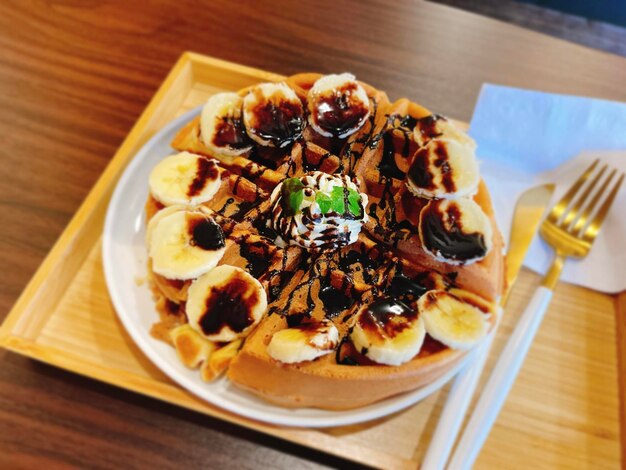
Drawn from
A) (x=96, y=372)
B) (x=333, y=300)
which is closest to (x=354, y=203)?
(x=333, y=300)

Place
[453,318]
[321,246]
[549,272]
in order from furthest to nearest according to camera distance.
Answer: [549,272] → [321,246] → [453,318]

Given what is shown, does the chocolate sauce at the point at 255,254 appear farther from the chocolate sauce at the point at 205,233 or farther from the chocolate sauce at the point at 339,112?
the chocolate sauce at the point at 339,112

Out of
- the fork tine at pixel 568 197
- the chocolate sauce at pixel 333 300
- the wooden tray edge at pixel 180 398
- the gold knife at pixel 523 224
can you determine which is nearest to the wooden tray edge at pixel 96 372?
the wooden tray edge at pixel 180 398

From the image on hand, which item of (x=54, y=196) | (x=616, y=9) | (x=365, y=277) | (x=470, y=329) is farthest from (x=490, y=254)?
(x=616, y=9)

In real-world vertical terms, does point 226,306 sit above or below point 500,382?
above

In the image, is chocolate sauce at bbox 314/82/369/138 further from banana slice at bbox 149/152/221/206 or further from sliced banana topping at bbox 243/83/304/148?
banana slice at bbox 149/152/221/206

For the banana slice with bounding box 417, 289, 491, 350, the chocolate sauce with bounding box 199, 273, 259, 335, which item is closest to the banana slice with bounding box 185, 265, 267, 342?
the chocolate sauce with bounding box 199, 273, 259, 335

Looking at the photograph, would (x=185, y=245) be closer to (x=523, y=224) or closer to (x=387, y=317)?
(x=387, y=317)
